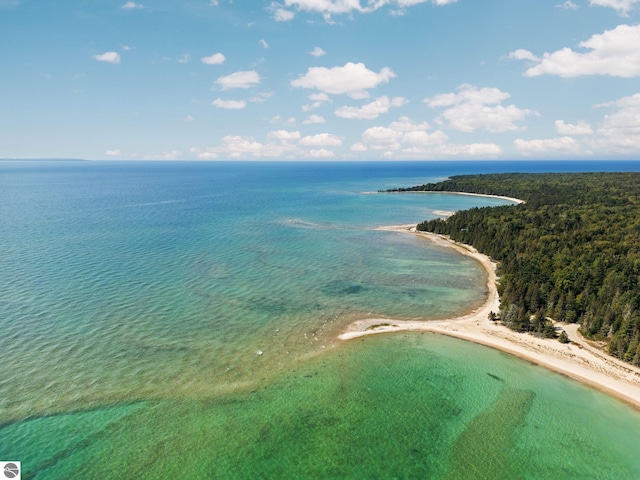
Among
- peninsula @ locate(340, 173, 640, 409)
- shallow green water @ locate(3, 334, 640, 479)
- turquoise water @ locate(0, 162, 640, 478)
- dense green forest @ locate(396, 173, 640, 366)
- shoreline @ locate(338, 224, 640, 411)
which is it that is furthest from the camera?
dense green forest @ locate(396, 173, 640, 366)

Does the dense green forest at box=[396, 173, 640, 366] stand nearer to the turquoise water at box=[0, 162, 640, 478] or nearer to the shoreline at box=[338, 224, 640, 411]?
the shoreline at box=[338, 224, 640, 411]

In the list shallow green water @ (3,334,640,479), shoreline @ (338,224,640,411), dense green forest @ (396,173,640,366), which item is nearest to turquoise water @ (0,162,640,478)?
shallow green water @ (3,334,640,479)

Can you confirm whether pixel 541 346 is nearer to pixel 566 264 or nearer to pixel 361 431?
pixel 566 264

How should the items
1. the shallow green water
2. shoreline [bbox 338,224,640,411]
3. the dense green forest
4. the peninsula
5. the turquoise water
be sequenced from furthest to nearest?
the dense green forest < the peninsula < shoreline [bbox 338,224,640,411] < the turquoise water < the shallow green water

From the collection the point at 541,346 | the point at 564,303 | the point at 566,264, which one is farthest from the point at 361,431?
the point at 566,264

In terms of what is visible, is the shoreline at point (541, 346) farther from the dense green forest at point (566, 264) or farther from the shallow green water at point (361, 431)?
the shallow green water at point (361, 431)
